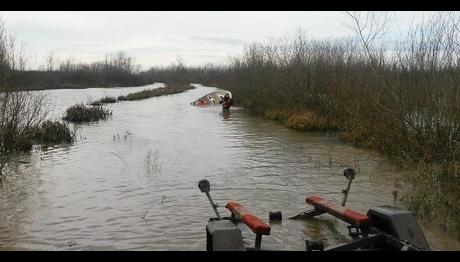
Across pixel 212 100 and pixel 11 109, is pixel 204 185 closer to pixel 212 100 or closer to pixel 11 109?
pixel 11 109

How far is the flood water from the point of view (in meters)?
7.00

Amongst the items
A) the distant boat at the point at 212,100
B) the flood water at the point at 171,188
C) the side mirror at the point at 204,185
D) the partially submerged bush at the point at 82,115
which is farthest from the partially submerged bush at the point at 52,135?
the distant boat at the point at 212,100

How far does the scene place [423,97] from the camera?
11125 millimetres

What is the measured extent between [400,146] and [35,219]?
8.95 meters

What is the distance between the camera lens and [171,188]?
10320mm

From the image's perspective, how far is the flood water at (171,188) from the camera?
700cm

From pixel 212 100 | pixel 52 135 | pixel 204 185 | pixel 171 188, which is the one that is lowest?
pixel 171 188

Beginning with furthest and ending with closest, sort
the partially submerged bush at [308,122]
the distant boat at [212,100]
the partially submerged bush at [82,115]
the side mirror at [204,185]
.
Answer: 1. the distant boat at [212,100]
2. the partially submerged bush at [82,115]
3. the partially submerged bush at [308,122]
4. the side mirror at [204,185]

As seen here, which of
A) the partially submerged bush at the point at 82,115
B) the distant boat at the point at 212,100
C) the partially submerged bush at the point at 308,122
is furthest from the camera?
the distant boat at the point at 212,100

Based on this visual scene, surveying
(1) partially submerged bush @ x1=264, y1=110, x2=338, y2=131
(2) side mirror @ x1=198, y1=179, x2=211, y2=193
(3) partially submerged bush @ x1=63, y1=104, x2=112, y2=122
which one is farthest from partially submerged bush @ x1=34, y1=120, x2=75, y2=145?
(2) side mirror @ x1=198, y1=179, x2=211, y2=193

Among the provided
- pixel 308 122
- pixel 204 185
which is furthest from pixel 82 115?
pixel 204 185

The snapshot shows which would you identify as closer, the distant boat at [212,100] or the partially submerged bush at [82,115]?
the partially submerged bush at [82,115]

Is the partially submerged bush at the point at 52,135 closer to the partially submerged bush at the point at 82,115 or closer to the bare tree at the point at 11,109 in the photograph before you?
the bare tree at the point at 11,109

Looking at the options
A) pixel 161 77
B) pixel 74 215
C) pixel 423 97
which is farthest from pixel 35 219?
pixel 161 77
